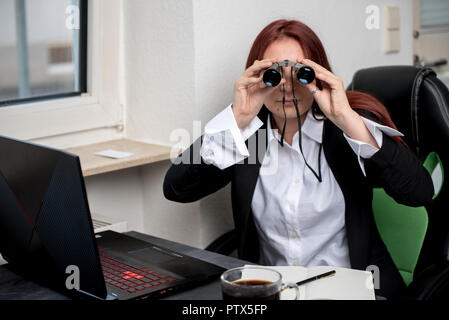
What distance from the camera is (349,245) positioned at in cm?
154

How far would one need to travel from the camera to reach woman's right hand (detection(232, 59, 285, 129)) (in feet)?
5.02

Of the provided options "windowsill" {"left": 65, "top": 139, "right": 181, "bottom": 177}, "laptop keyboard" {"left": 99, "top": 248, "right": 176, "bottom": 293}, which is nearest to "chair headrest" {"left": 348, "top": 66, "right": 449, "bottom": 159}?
"windowsill" {"left": 65, "top": 139, "right": 181, "bottom": 177}

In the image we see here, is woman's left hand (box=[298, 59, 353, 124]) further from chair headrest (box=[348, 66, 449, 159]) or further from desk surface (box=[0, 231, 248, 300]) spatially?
desk surface (box=[0, 231, 248, 300])

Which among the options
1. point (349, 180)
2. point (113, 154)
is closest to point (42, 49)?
point (113, 154)

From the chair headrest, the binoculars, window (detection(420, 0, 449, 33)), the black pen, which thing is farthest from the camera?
window (detection(420, 0, 449, 33))

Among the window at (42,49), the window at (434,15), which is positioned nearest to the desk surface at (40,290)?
the window at (42,49)

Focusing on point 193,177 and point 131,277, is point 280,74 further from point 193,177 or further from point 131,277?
point 131,277

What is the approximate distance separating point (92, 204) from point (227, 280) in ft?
3.53

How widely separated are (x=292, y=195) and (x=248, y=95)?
0.94ft

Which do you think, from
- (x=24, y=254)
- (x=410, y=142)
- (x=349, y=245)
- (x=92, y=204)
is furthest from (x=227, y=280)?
(x=92, y=204)

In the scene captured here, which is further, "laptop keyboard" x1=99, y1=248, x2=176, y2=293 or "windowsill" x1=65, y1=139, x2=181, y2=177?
"windowsill" x1=65, y1=139, x2=181, y2=177

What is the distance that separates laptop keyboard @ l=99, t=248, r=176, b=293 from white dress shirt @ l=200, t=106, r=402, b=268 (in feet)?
1.37

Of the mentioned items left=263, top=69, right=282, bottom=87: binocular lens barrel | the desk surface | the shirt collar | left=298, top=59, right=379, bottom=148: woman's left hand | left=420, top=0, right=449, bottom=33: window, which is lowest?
the desk surface

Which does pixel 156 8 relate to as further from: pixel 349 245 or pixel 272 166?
pixel 349 245
